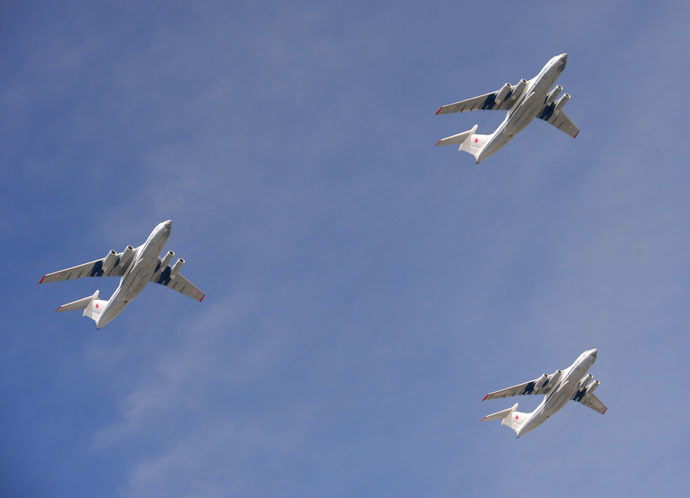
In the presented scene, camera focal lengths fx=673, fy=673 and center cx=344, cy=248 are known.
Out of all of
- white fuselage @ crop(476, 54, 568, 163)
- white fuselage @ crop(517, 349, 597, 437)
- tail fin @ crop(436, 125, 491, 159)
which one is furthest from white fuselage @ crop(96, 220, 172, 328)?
white fuselage @ crop(517, 349, 597, 437)

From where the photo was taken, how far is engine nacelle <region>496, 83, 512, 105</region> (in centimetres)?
5012

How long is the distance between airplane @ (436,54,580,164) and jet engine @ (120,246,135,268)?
25031 millimetres

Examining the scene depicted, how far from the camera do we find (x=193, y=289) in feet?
170

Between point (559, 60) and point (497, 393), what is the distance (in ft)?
83.2

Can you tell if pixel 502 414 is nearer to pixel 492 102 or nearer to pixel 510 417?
pixel 510 417

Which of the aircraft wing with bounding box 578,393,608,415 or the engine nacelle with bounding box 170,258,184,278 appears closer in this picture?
the engine nacelle with bounding box 170,258,184,278

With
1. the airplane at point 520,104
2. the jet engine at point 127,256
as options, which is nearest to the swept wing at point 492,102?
the airplane at point 520,104

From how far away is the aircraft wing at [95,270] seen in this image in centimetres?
4556

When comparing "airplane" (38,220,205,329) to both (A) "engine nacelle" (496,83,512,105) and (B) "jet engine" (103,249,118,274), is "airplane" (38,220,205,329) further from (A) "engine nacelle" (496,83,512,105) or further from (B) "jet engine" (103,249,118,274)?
(A) "engine nacelle" (496,83,512,105)

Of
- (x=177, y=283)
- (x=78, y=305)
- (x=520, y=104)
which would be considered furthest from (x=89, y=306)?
(x=520, y=104)

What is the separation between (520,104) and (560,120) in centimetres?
787

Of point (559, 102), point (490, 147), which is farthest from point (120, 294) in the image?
point (559, 102)

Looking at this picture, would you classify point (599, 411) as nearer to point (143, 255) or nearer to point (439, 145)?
point (439, 145)

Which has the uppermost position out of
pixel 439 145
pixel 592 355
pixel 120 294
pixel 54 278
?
pixel 439 145
